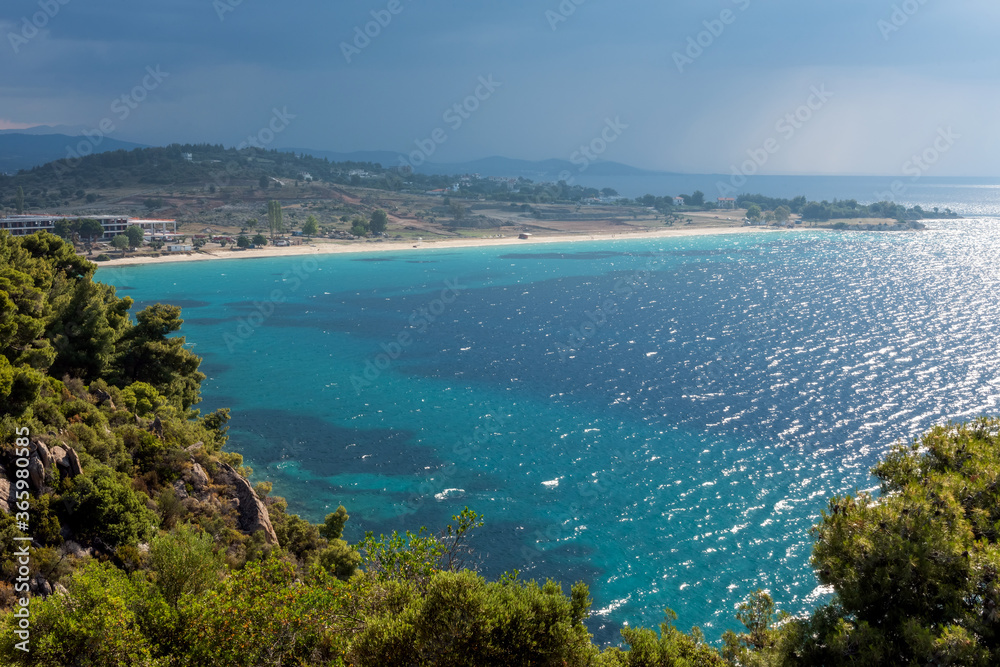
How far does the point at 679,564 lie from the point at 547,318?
65815 millimetres

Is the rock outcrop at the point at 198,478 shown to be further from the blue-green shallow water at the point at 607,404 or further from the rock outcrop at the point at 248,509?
the blue-green shallow water at the point at 607,404

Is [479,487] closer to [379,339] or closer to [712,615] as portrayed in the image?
[712,615]

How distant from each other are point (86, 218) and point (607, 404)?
457ft

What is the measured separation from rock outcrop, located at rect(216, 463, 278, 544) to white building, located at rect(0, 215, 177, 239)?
123m

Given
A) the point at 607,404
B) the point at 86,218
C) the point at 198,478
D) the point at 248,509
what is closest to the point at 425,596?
the point at 248,509

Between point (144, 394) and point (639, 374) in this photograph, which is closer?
point (144, 394)

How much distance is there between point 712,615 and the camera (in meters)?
31.8

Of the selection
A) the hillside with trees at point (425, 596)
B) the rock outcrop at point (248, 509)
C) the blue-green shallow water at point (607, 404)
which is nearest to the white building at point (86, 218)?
the blue-green shallow water at point (607, 404)

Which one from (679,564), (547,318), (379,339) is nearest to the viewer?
(679,564)

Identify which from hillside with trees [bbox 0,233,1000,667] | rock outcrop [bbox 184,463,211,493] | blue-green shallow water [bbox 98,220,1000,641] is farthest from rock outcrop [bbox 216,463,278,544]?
blue-green shallow water [bbox 98,220,1000,641]

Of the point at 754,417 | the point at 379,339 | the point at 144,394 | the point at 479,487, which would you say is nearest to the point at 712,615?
the point at 479,487

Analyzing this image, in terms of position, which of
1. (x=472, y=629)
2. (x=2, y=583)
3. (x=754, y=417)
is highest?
(x=472, y=629)

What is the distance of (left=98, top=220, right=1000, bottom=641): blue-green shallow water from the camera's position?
38.1m

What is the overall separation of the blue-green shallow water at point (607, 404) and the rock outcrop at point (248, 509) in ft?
30.3
